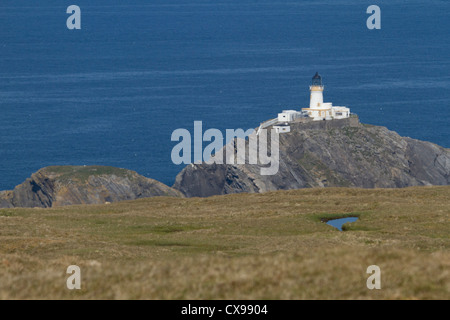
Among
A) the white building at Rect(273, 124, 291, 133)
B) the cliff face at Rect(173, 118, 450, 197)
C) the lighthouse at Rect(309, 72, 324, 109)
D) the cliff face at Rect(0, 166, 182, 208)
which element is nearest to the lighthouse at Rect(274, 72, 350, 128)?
the lighthouse at Rect(309, 72, 324, 109)

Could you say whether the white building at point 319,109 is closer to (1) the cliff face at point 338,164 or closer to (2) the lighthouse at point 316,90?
(2) the lighthouse at point 316,90

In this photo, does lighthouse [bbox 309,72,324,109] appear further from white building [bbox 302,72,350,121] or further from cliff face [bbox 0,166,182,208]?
cliff face [bbox 0,166,182,208]

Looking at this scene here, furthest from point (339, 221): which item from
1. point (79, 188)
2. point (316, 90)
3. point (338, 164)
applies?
point (316, 90)

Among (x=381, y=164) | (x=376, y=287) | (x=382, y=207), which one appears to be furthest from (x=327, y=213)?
(x=381, y=164)

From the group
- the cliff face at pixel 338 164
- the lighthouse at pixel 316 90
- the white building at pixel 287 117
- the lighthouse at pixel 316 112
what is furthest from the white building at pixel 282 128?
the lighthouse at pixel 316 90

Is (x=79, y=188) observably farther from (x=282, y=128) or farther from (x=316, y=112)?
(x=316, y=112)
